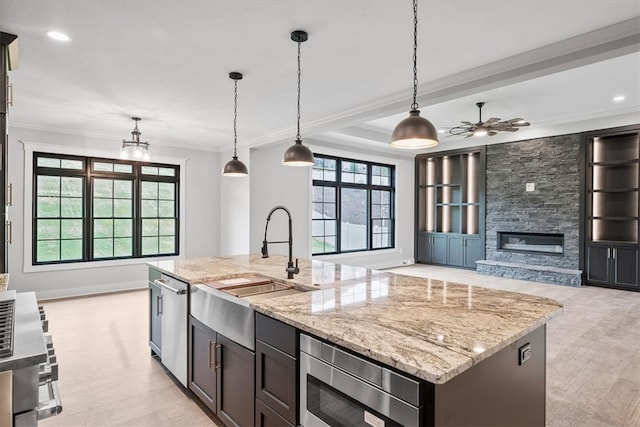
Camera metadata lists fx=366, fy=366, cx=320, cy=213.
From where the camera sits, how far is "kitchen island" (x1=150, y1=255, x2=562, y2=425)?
3.92ft

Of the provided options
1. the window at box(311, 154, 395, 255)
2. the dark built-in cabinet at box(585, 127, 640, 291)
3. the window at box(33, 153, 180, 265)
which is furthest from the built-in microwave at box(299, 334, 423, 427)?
the dark built-in cabinet at box(585, 127, 640, 291)

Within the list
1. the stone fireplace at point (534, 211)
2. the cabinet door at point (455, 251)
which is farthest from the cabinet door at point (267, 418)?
the cabinet door at point (455, 251)

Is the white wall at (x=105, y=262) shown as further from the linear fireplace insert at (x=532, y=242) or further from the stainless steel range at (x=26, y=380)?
the linear fireplace insert at (x=532, y=242)

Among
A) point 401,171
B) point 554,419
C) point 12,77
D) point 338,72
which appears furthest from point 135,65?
point 401,171

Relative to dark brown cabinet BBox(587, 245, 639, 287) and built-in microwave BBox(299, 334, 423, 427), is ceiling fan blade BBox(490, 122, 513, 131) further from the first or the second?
built-in microwave BBox(299, 334, 423, 427)

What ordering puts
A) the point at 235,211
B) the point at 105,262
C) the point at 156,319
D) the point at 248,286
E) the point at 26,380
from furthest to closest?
the point at 235,211, the point at 105,262, the point at 156,319, the point at 248,286, the point at 26,380

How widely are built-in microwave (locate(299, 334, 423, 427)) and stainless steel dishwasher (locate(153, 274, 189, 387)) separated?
1.38 meters

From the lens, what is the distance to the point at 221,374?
222cm

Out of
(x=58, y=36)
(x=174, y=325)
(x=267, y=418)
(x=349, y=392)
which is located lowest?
(x=267, y=418)

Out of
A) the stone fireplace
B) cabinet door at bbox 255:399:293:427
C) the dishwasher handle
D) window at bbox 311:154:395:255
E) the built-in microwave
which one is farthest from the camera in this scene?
window at bbox 311:154:395:255

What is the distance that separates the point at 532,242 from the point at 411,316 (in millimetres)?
6898

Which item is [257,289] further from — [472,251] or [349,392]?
[472,251]

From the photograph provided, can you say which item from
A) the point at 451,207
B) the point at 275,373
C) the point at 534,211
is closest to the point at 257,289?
the point at 275,373

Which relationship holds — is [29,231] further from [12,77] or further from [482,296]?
[482,296]
